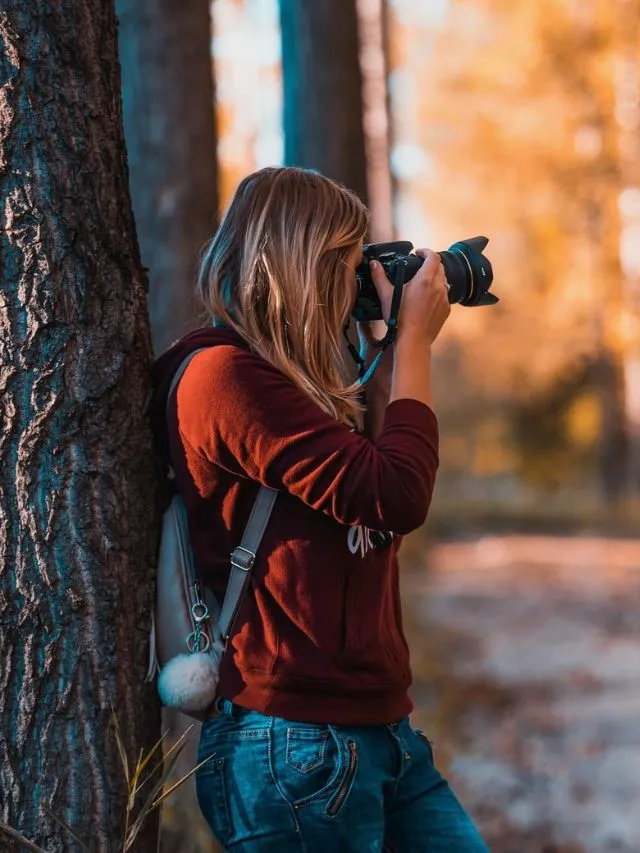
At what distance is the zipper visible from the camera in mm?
2076

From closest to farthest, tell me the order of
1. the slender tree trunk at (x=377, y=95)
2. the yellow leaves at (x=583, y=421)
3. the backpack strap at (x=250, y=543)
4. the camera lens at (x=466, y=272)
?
1. the backpack strap at (x=250, y=543)
2. the camera lens at (x=466, y=272)
3. the slender tree trunk at (x=377, y=95)
4. the yellow leaves at (x=583, y=421)

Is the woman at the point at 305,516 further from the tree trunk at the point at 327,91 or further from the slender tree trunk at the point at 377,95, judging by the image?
the slender tree trunk at the point at 377,95

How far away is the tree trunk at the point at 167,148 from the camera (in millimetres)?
4574

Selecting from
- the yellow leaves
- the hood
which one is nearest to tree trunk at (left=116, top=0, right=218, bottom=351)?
the hood

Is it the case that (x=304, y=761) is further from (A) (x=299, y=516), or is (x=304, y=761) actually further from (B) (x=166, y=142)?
(B) (x=166, y=142)

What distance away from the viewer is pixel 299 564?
2146 millimetres

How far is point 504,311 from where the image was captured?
1836cm

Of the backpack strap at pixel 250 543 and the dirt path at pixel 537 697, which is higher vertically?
the backpack strap at pixel 250 543

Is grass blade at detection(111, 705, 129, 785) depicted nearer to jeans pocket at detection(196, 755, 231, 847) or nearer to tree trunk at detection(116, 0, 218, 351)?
jeans pocket at detection(196, 755, 231, 847)

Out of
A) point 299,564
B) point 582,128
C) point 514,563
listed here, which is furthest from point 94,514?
point 582,128

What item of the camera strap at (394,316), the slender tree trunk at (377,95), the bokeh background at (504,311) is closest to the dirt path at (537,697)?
the bokeh background at (504,311)

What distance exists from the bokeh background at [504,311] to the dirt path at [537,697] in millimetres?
21

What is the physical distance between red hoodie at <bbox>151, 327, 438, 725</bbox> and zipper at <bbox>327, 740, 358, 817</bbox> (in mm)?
55

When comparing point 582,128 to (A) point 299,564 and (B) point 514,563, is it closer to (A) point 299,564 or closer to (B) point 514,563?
(B) point 514,563
